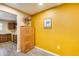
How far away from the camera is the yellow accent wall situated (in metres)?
2.00

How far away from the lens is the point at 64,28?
7.20ft

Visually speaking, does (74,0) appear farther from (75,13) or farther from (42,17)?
(42,17)

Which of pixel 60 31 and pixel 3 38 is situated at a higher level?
pixel 60 31

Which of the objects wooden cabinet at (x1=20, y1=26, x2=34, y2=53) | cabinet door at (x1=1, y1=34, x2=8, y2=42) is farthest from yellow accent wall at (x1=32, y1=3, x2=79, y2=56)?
cabinet door at (x1=1, y1=34, x2=8, y2=42)

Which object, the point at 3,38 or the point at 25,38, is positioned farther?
the point at 25,38

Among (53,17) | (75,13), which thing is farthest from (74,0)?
(53,17)

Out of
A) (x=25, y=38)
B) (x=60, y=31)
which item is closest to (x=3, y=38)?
(x=25, y=38)

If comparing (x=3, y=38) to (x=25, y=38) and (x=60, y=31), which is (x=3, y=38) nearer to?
(x=25, y=38)

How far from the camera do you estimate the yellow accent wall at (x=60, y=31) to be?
6.55ft

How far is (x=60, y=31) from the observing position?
2.29m

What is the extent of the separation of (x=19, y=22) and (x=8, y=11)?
0.60m

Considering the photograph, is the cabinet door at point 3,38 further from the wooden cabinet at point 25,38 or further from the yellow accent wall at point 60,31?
the yellow accent wall at point 60,31

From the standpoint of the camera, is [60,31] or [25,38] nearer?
[60,31]

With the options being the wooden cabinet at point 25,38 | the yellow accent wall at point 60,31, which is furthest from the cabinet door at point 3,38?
the yellow accent wall at point 60,31
